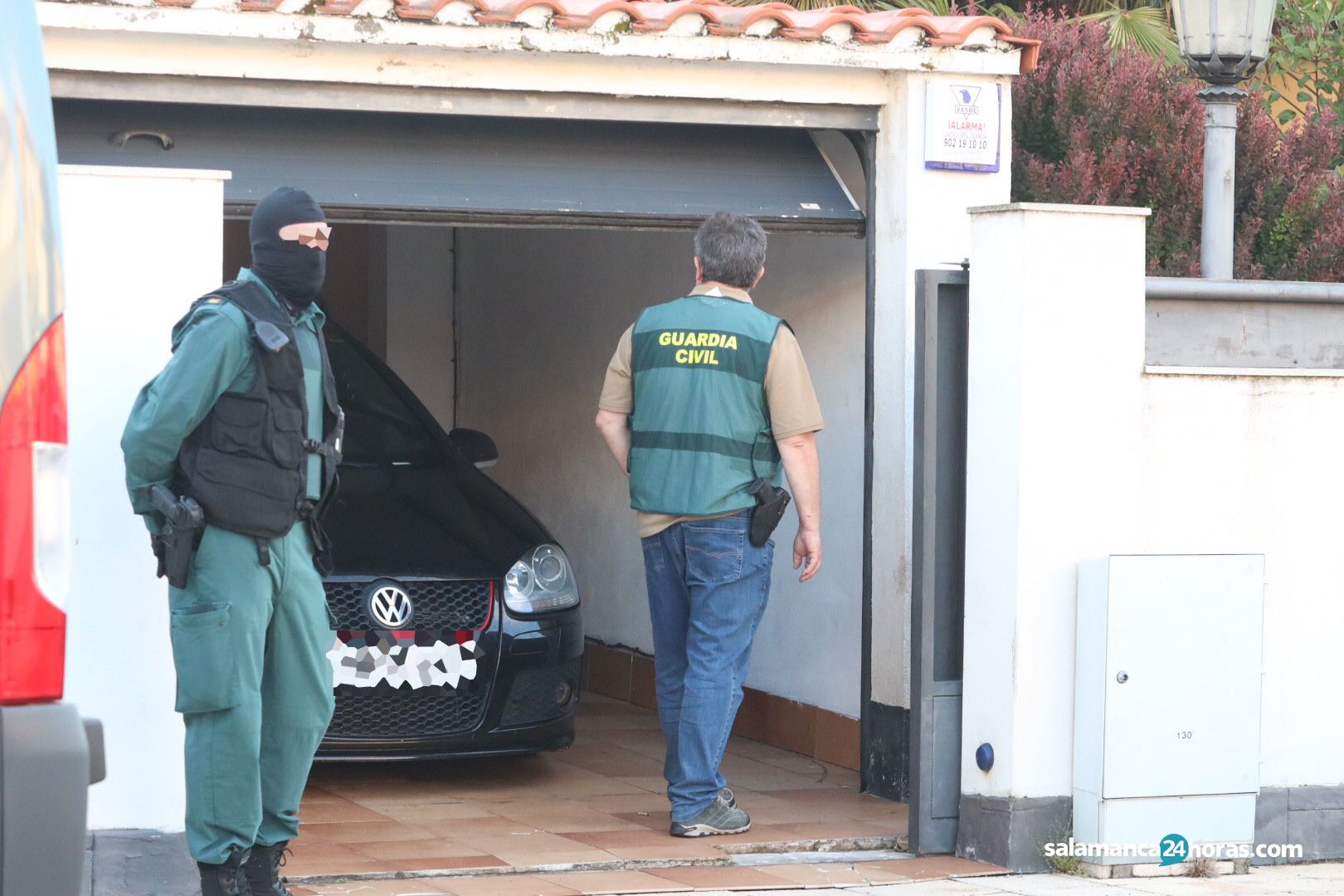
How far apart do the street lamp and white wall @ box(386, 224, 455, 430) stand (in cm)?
508

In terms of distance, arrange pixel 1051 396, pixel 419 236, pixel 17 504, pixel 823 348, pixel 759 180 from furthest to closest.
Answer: pixel 419 236 < pixel 823 348 < pixel 759 180 < pixel 1051 396 < pixel 17 504

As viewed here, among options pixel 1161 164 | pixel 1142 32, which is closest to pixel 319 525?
pixel 1161 164

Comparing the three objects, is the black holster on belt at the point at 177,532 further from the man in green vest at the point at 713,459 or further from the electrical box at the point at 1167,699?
the electrical box at the point at 1167,699

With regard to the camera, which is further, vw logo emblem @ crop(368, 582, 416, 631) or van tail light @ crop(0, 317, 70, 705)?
vw logo emblem @ crop(368, 582, 416, 631)

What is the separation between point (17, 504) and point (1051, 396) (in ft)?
11.9

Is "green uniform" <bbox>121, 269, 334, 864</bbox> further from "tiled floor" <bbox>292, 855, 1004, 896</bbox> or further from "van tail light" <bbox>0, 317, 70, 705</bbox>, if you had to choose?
"van tail light" <bbox>0, 317, 70, 705</bbox>

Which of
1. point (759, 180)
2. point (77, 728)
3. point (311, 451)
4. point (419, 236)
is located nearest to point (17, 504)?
point (77, 728)

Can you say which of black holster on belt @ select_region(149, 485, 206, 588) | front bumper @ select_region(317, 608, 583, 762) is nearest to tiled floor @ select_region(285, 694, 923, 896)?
front bumper @ select_region(317, 608, 583, 762)

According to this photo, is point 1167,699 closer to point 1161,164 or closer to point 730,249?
point 730,249

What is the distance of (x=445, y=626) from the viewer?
263 inches

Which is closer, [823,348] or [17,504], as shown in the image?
[17,504]

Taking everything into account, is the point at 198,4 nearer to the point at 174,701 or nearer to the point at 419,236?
the point at 174,701

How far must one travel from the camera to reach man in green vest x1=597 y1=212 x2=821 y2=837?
5988mm

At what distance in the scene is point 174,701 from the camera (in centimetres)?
505
